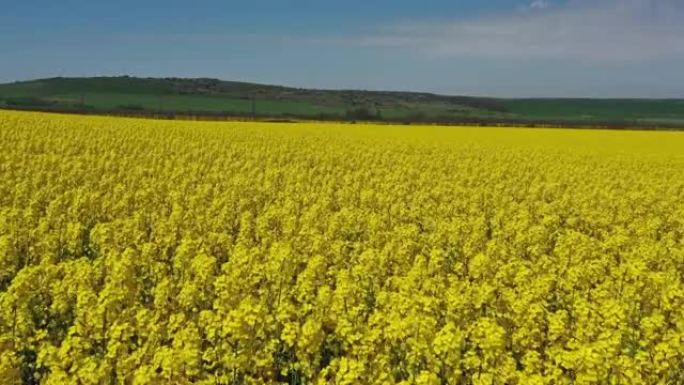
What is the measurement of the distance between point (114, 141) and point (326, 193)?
597 inches

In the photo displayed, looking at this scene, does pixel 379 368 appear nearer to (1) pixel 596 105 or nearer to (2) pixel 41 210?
(2) pixel 41 210

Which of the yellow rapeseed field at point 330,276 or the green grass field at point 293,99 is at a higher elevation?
the green grass field at point 293,99

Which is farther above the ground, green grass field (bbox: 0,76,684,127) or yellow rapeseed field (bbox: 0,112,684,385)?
green grass field (bbox: 0,76,684,127)

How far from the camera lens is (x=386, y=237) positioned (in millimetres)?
12953

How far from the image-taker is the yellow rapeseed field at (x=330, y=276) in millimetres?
6652

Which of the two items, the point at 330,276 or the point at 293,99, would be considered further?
the point at 293,99

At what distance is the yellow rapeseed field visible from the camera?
6652mm

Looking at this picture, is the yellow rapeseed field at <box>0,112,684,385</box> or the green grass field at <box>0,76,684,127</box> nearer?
the yellow rapeseed field at <box>0,112,684,385</box>

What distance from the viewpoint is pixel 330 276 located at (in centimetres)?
1026

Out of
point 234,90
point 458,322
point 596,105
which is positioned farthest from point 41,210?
point 596,105

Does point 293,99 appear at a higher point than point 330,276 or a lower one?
higher

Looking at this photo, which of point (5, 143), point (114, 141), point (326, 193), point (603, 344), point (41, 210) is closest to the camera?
point (603, 344)

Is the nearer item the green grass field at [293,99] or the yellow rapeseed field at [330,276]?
the yellow rapeseed field at [330,276]

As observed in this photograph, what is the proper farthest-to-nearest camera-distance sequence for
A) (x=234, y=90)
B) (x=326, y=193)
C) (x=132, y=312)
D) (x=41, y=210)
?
(x=234, y=90) → (x=326, y=193) → (x=41, y=210) → (x=132, y=312)
